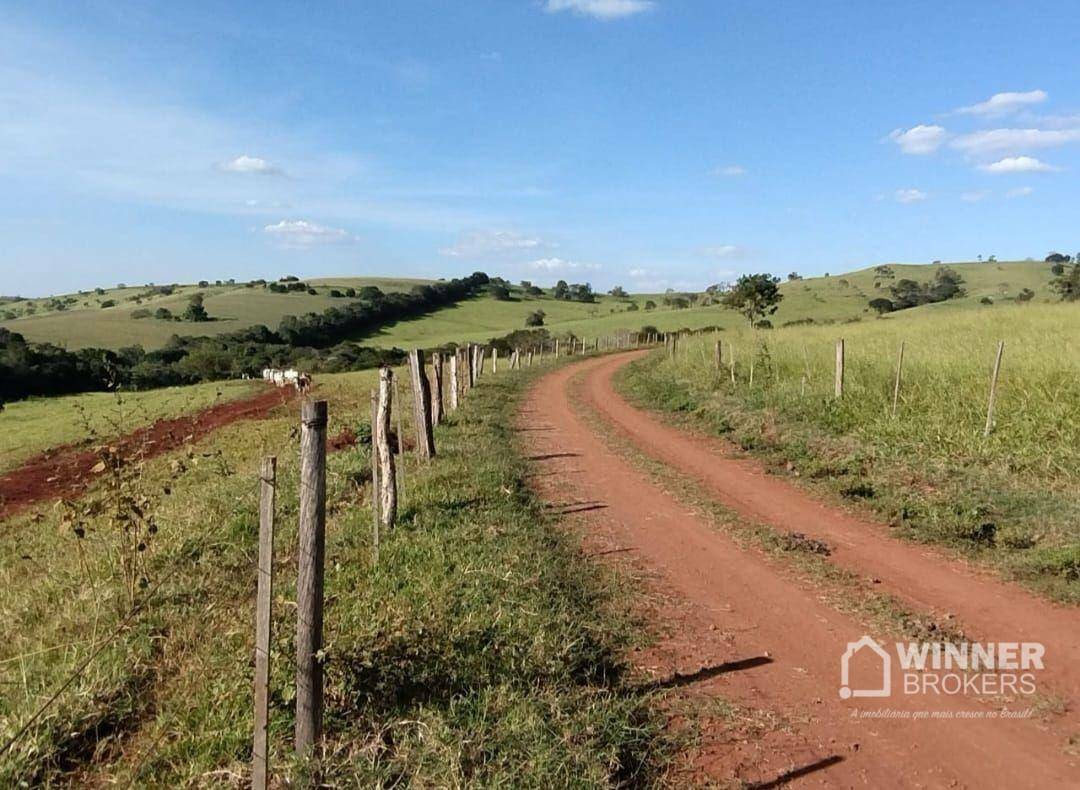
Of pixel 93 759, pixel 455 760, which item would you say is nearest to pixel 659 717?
pixel 455 760

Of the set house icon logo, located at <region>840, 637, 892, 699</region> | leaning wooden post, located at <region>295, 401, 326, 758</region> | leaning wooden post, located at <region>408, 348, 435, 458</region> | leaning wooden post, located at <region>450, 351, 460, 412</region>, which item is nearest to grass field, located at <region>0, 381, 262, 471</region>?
leaning wooden post, located at <region>450, 351, 460, 412</region>

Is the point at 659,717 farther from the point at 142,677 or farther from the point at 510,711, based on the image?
the point at 142,677

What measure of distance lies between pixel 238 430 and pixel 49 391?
31702 millimetres

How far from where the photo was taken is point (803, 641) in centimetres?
532

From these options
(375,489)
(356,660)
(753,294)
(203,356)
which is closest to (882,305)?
Result: (753,294)

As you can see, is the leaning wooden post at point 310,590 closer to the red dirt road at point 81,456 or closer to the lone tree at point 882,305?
the red dirt road at point 81,456

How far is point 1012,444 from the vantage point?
397 inches

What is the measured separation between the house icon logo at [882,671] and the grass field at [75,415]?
16.3 metres

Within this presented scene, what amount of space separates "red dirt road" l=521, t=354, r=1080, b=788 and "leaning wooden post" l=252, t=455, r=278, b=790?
2169 mm

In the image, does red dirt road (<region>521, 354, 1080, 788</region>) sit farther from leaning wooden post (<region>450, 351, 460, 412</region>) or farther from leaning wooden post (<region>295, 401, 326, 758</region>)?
leaning wooden post (<region>450, 351, 460, 412</region>)

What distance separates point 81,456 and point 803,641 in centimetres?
2171

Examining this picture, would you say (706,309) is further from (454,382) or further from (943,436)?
(943,436)

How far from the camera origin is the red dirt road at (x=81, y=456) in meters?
12.1

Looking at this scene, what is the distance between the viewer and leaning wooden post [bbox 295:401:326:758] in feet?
11.6
